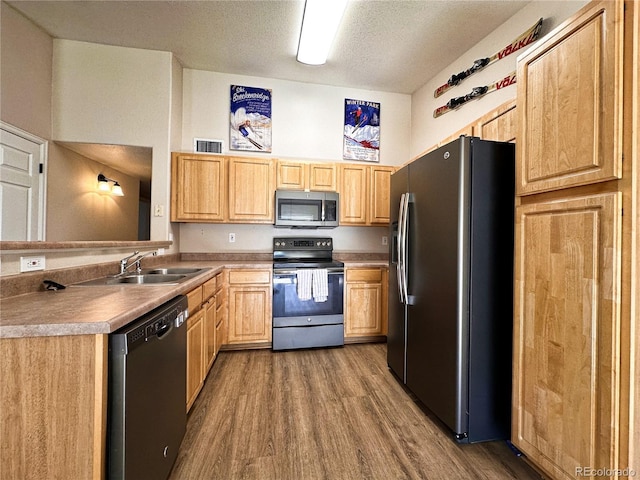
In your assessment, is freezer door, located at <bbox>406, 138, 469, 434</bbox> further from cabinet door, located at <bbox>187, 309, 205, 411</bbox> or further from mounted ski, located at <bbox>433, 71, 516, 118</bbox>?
cabinet door, located at <bbox>187, 309, 205, 411</bbox>

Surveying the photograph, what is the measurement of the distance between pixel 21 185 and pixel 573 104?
13.2ft

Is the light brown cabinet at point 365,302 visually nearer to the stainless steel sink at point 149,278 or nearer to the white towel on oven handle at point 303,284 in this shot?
the white towel on oven handle at point 303,284

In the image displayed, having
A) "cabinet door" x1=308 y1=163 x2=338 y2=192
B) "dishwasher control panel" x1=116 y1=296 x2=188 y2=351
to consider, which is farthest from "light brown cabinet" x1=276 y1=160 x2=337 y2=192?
"dishwasher control panel" x1=116 y1=296 x2=188 y2=351

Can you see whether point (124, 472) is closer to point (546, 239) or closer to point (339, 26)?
point (546, 239)

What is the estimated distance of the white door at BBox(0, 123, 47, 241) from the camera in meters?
2.32

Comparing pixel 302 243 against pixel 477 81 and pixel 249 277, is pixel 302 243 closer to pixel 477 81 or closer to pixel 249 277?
pixel 249 277

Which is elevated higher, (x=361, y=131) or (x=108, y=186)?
(x=361, y=131)

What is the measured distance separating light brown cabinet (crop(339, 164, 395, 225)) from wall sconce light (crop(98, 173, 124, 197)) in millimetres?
3193

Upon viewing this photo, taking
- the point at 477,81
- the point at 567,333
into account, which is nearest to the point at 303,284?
the point at 567,333

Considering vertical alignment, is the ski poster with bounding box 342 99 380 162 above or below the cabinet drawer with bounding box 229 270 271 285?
above

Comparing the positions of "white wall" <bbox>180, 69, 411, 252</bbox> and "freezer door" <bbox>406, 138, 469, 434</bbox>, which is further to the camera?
"white wall" <bbox>180, 69, 411, 252</bbox>

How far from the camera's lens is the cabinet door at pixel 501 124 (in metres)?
1.81

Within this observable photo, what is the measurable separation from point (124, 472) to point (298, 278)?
6.76 feet

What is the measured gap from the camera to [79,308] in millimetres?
1060
